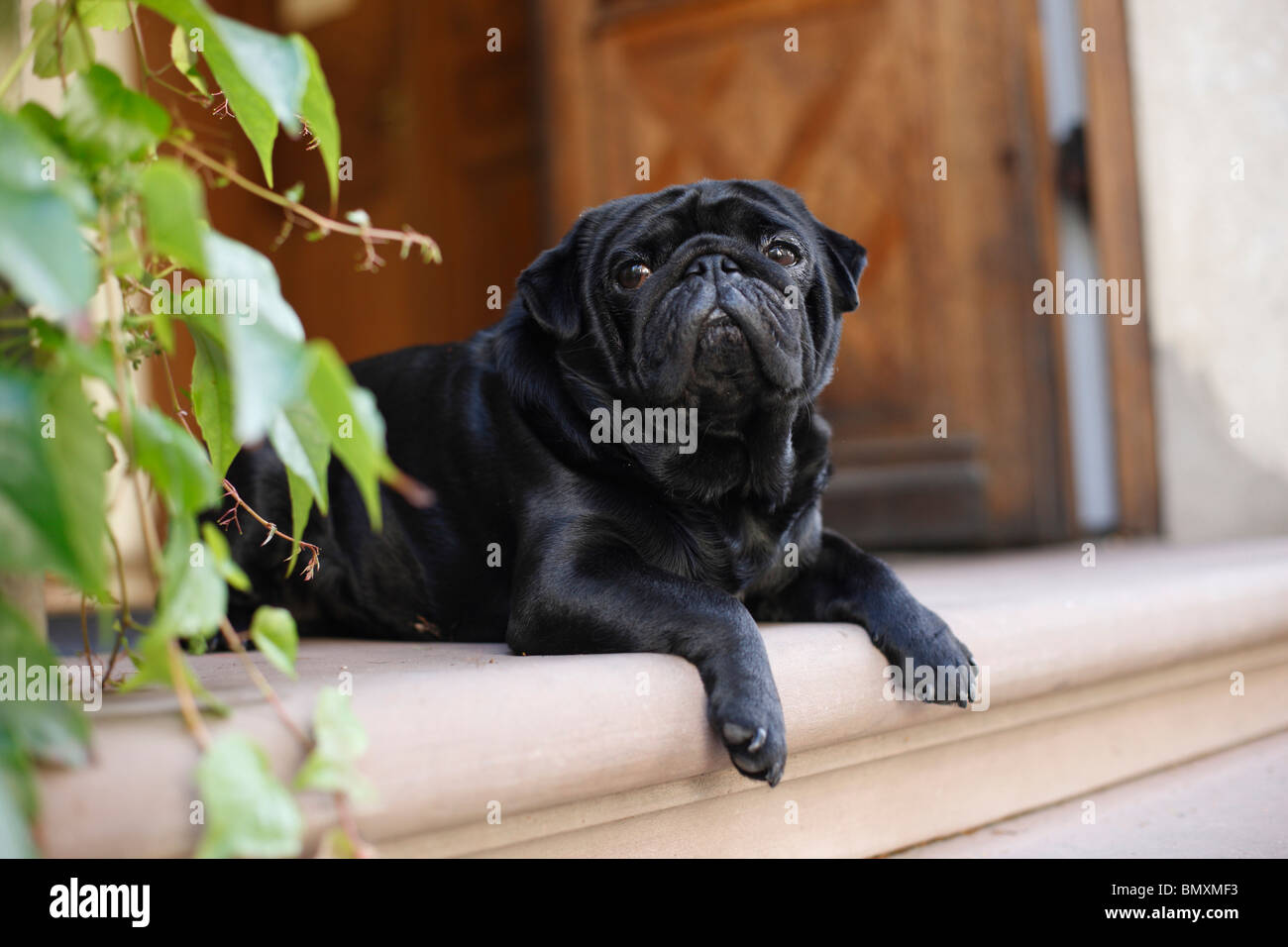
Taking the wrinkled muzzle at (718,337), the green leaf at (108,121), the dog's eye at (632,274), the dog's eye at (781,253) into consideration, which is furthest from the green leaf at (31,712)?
the dog's eye at (781,253)

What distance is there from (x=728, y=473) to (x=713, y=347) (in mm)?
210

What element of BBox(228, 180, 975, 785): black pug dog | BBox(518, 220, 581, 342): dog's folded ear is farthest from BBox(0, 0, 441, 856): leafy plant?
BBox(518, 220, 581, 342): dog's folded ear

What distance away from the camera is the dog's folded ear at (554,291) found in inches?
67.3

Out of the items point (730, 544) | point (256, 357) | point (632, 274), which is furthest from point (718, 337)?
point (256, 357)

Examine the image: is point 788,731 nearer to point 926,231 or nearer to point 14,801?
point 14,801

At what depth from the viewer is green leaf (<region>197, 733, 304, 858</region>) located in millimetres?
779

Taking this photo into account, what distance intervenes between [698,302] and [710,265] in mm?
81

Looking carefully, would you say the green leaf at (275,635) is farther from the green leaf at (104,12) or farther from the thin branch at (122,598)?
the green leaf at (104,12)

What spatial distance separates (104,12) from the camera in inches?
37.8

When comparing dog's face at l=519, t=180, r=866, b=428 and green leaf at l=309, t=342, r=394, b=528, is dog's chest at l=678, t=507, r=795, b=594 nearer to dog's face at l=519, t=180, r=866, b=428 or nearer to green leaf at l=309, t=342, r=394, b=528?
dog's face at l=519, t=180, r=866, b=428

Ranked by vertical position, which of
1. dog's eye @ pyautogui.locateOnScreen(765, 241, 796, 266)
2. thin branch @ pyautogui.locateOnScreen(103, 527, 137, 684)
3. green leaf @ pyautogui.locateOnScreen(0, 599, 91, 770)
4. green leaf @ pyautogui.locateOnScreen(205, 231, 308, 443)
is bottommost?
green leaf @ pyautogui.locateOnScreen(0, 599, 91, 770)

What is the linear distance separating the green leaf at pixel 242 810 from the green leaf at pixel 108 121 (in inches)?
17.1

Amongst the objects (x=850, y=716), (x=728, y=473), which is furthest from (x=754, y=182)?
(x=850, y=716)
